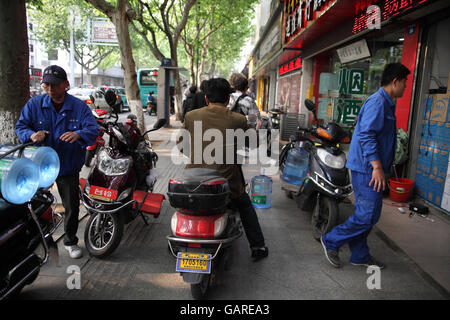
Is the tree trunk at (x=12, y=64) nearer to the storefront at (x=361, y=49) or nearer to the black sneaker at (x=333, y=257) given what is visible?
the black sneaker at (x=333, y=257)

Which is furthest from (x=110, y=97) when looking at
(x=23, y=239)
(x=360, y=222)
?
(x=360, y=222)

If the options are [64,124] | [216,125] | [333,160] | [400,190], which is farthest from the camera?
[400,190]

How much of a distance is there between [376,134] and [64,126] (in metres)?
2.93

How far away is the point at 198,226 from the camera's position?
2.65 m

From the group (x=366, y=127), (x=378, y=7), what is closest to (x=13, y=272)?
(x=366, y=127)

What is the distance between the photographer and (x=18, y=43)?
418cm

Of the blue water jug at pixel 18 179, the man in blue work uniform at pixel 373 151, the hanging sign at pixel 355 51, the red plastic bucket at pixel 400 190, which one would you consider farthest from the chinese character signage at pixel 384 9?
the blue water jug at pixel 18 179

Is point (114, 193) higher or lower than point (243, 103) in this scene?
lower

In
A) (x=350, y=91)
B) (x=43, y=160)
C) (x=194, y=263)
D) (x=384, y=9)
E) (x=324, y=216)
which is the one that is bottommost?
(x=324, y=216)

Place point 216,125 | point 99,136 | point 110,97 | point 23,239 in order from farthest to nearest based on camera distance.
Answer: point 99,136, point 110,97, point 216,125, point 23,239

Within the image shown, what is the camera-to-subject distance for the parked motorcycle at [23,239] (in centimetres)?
222

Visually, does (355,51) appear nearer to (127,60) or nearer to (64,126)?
(127,60)

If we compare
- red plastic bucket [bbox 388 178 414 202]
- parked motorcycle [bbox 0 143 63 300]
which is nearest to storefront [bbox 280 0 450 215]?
red plastic bucket [bbox 388 178 414 202]
